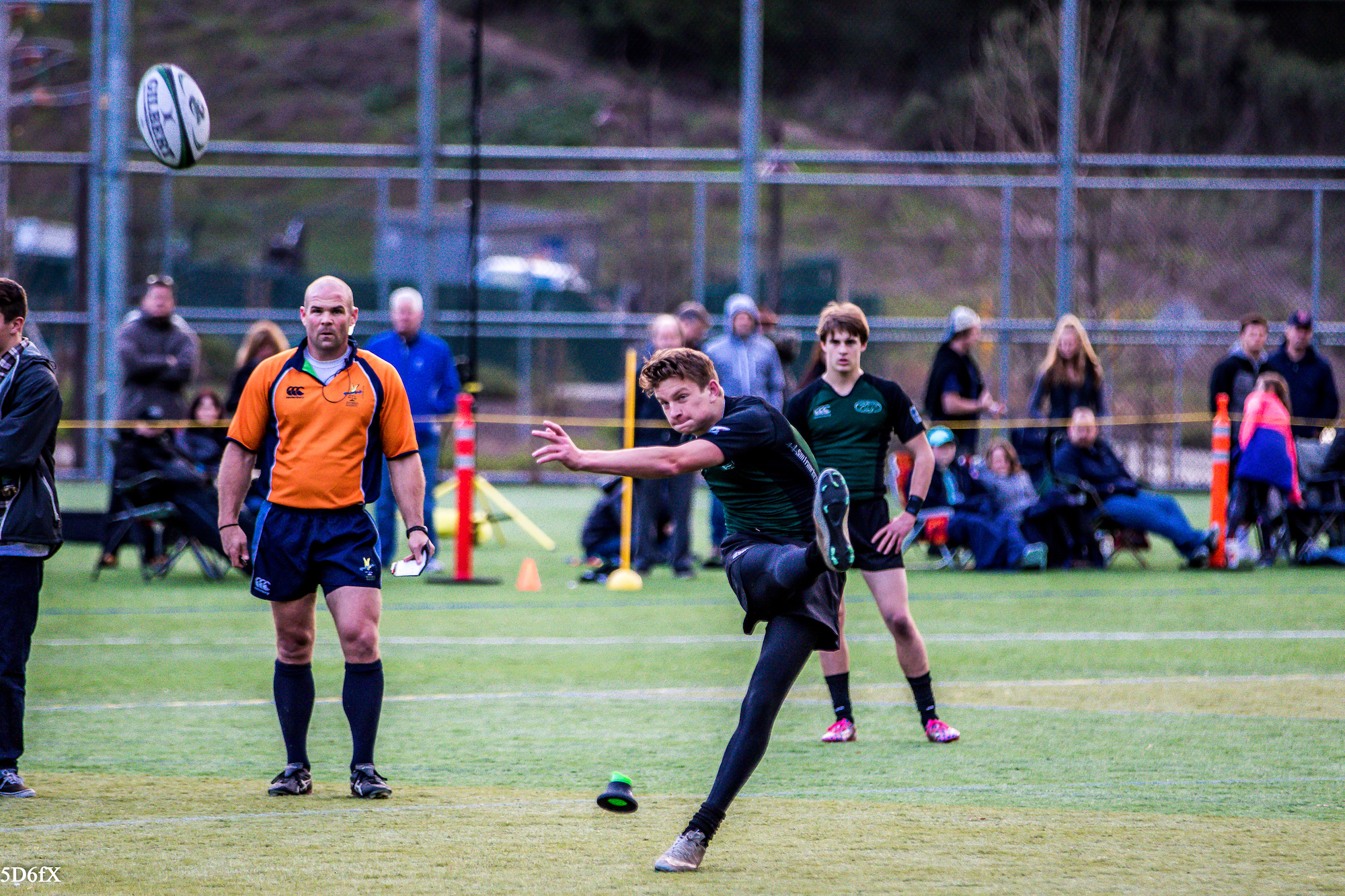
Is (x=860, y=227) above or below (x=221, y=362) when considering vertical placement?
above

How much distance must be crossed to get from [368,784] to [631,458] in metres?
1.87

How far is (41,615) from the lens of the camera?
11336 mm

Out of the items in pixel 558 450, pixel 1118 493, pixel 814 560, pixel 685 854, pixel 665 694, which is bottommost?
pixel 665 694

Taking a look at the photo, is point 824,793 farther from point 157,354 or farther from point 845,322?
point 157,354

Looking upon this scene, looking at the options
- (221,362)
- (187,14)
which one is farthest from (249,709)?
(187,14)

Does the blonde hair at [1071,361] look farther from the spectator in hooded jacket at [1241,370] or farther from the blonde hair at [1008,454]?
the spectator in hooded jacket at [1241,370]

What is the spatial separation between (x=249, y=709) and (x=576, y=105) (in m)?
50.4

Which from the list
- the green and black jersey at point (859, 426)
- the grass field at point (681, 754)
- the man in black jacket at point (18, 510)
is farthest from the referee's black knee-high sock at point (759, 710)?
the man in black jacket at point (18, 510)

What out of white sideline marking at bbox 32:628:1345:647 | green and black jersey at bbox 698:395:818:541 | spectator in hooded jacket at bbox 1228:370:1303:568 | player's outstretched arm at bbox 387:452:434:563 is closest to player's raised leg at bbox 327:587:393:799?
player's outstretched arm at bbox 387:452:434:563

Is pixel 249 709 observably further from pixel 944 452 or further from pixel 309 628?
pixel 944 452

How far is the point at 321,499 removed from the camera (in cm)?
624

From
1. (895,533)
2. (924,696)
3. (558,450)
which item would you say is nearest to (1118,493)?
(924,696)

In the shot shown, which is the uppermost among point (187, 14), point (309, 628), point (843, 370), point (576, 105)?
point (187, 14)

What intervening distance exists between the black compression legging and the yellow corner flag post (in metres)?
7.01
